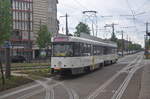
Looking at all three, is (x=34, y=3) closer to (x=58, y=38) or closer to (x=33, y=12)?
(x=33, y=12)

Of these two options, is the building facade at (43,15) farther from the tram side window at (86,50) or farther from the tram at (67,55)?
the tram at (67,55)

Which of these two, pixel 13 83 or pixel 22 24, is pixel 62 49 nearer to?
pixel 13 83

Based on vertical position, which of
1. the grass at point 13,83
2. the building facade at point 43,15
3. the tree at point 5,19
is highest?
the building facade at point 43,15

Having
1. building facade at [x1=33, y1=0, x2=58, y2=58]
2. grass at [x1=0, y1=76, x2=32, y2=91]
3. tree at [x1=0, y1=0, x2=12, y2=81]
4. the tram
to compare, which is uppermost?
building facade at [x1=33, y1=0, x2=58, y2=58]

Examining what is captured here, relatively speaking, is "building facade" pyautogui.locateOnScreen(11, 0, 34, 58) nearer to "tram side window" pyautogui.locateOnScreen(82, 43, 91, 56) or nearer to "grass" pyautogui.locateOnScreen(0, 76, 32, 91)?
"tram side window" pyautogui.locateOnScreen(82, 43, 91, 56)

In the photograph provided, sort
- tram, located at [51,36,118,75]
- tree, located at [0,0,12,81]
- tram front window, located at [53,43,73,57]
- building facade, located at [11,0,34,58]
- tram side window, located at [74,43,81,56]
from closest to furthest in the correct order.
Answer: tree, located at [0,0,12,81] → tram, located at [51,36,118,75] → tram front window, located at [53,43,73,57] → tram side window, located at [74,43,81,56] → building facade, located at [11,0,34,58]

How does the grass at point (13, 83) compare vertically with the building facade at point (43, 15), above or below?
Result: below

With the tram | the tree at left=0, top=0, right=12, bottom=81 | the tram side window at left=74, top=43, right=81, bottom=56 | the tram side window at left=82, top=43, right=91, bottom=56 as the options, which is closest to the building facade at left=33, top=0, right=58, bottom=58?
the tram side window at left=82, top=43, right=91, bottom=56

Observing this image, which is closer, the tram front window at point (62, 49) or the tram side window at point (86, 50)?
the tram front window at point (62, 49)

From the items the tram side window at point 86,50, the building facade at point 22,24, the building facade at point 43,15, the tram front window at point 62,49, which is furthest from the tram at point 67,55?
the building facade at point 43,15

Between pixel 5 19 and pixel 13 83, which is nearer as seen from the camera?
pixel 5 19

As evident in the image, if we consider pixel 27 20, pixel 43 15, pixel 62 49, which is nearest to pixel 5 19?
pixel 62 49

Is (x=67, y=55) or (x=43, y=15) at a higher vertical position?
(x=43, y=15)

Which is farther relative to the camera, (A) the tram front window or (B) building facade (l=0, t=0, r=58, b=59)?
(B) building facade (l=0, t=0, r=58, b=59)
